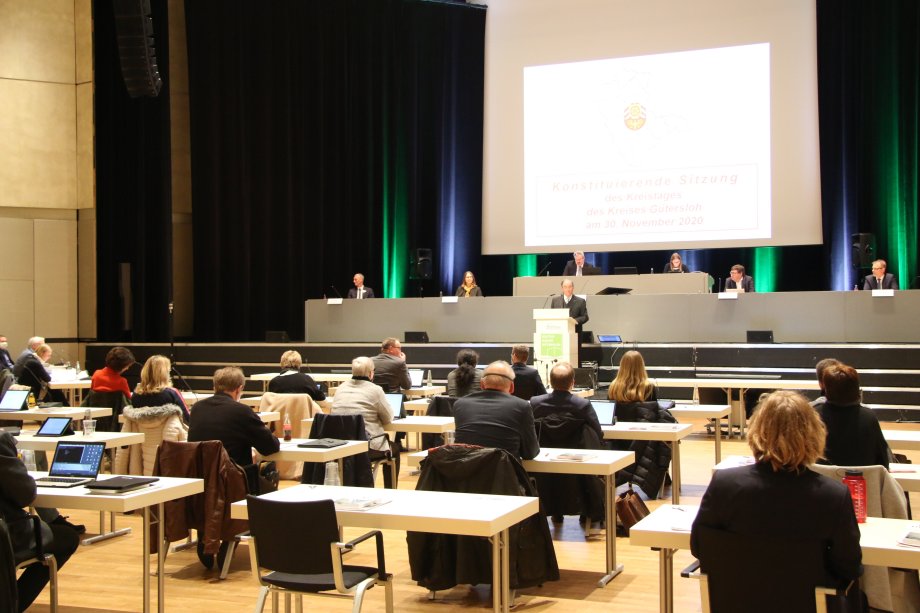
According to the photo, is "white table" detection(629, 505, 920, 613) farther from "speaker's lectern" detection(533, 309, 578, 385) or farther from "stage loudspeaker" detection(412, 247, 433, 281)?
"stage loudspeaker" detection(412, 247, 433, 281)

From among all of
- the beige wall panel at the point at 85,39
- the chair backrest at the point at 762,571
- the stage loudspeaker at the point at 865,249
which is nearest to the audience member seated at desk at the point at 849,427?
the chair backrest at the point at 762,571

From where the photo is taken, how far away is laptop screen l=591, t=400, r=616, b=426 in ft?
21.5

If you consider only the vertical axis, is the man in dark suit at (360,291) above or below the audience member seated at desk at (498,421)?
above

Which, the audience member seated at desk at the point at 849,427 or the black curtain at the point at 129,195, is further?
the black curtain at the point at 129,195

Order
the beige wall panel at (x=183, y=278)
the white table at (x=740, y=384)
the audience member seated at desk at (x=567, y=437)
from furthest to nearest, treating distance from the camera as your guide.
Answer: the beige wall panel at (x=183, y=278) < the white table at (x=740, y=384) < the audience member seated at desk at (x=567, y=437)

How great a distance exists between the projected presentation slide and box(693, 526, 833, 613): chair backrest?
11.6m

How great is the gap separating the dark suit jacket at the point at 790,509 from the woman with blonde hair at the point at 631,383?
12.8 ft

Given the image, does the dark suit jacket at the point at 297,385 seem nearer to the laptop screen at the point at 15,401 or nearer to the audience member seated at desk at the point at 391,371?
the audience member seated at desk at the point at 391,371

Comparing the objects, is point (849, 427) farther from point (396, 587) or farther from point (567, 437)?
point (396, 587)

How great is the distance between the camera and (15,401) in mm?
8180

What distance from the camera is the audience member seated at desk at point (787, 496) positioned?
9.45 feet

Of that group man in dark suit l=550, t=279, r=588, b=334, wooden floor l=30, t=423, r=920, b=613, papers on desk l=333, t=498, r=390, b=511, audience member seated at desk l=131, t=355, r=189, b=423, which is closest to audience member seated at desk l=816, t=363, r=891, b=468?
wooden floor l=30, t=423, r=920, b=613

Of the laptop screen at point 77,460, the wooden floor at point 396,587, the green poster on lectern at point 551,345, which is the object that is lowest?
the wooden floor at point 396,587

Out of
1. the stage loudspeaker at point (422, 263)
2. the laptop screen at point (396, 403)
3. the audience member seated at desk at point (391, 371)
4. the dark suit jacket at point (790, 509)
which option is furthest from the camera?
the stage loudspeaker at point (422, 263)
